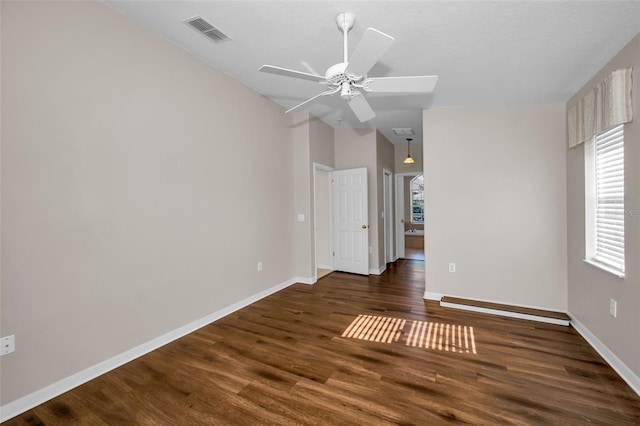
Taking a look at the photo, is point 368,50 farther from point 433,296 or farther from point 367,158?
point 367,158

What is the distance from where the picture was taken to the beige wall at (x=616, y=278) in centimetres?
219

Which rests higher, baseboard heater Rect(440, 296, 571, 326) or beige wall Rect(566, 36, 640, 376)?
beige wall Rect(566, 36, 640, 376)

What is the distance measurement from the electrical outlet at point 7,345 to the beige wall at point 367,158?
474cm

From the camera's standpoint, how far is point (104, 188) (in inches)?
90.1

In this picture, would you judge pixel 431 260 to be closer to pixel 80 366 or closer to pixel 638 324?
pixel 638 324

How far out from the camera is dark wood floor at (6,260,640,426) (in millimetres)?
1843

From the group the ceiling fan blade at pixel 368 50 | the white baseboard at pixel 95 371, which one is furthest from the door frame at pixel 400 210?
the ceiling fan blade at pixel 368 50

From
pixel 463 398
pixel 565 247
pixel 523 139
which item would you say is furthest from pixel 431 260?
pixel 463 398

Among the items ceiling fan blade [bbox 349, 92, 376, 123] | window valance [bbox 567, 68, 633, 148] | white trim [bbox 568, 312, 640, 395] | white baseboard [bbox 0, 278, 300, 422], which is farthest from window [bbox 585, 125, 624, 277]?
white baseboard [bbox 0, 278, 300, 422]

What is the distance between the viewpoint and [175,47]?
2.82m

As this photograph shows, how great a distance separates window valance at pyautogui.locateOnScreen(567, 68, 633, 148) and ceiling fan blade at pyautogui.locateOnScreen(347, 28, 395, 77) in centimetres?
200

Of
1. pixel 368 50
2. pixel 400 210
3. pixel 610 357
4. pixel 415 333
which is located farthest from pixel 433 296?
pixel 368 50

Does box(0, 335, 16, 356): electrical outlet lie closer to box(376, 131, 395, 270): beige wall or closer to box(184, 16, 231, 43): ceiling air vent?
box(184, 16, 231, 43): ceiling air vent

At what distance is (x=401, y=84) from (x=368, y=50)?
460mm
